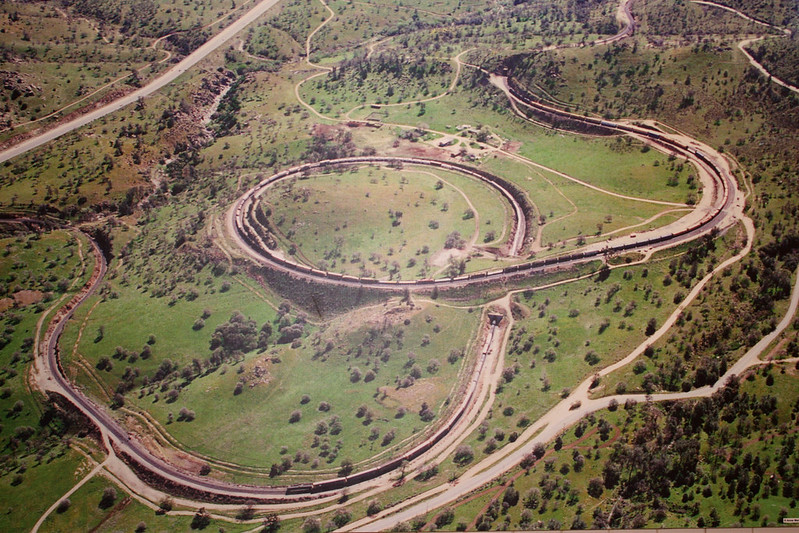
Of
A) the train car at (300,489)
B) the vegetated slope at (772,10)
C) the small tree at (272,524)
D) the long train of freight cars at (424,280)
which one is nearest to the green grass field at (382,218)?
the long train of freight cars at (424,280)

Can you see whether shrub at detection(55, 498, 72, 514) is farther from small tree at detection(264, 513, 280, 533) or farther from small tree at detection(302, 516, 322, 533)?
small tree at detection(302, 516, 322, 533)

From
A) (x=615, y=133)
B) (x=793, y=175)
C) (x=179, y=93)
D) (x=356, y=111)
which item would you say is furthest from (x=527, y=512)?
(x=179, y=93)

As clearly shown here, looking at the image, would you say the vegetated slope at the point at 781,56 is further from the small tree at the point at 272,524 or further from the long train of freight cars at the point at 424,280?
the small tree at the point at 272,524

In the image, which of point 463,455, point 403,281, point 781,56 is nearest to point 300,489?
point 463,455

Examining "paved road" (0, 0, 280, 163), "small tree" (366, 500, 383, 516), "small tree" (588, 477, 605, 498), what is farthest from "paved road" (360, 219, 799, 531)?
"paved road" (0, 0, 280, 163)

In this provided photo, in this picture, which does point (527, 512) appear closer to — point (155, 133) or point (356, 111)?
point (356, 111)

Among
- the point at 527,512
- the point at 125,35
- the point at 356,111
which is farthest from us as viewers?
the point at 125,35
